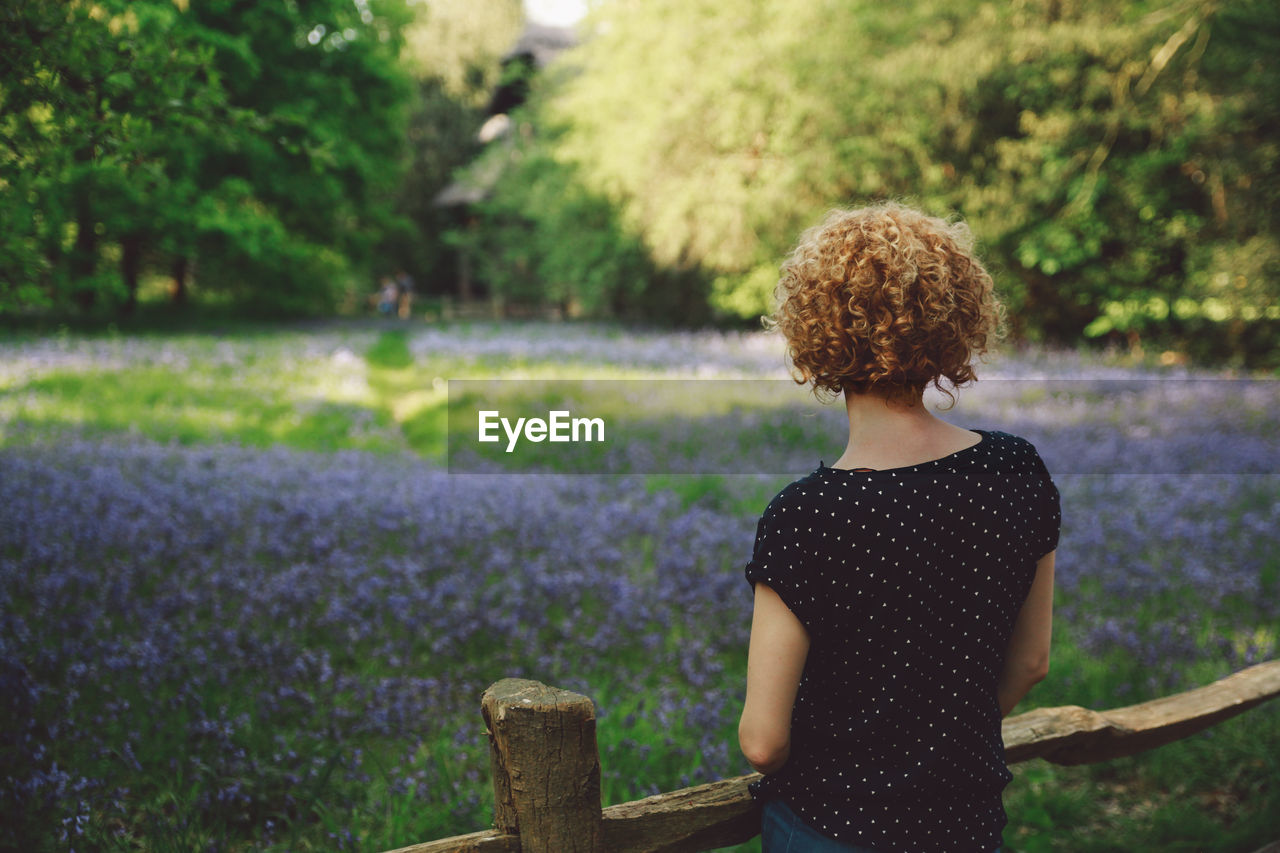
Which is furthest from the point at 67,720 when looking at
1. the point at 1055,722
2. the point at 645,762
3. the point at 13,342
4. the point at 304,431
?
the point at 13,342

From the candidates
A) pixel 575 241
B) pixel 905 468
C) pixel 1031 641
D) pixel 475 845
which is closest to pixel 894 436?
pixel 905 468

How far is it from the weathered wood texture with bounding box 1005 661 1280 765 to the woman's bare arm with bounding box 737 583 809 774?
1.25m

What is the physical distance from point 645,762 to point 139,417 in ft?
30.4

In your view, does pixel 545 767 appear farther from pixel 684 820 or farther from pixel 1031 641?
pixel 1031 641

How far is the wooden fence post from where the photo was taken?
1.87 m

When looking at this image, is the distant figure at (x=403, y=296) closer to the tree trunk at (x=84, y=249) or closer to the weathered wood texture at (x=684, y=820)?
the tree trunk at (x=84, y=249)

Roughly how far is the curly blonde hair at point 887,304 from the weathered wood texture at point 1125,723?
1458mm

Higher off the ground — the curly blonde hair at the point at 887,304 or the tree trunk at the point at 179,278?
the tree trunk at the point at 179,278

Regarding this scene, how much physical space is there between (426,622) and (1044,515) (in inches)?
147

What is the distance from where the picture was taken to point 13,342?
17047 mm

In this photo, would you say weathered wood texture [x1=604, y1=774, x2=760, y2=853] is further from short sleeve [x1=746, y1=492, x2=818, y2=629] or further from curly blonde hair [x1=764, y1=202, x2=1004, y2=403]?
curly blonde hair [x1=764, y1=202, x2=1004, y2=403]

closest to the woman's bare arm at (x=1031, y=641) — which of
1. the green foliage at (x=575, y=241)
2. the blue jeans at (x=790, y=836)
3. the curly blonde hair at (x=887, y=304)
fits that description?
the blue jeans at (x=790, y=836)

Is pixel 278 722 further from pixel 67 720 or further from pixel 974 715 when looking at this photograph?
pixel 974 715

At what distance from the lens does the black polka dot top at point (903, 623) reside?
169 centimetres
